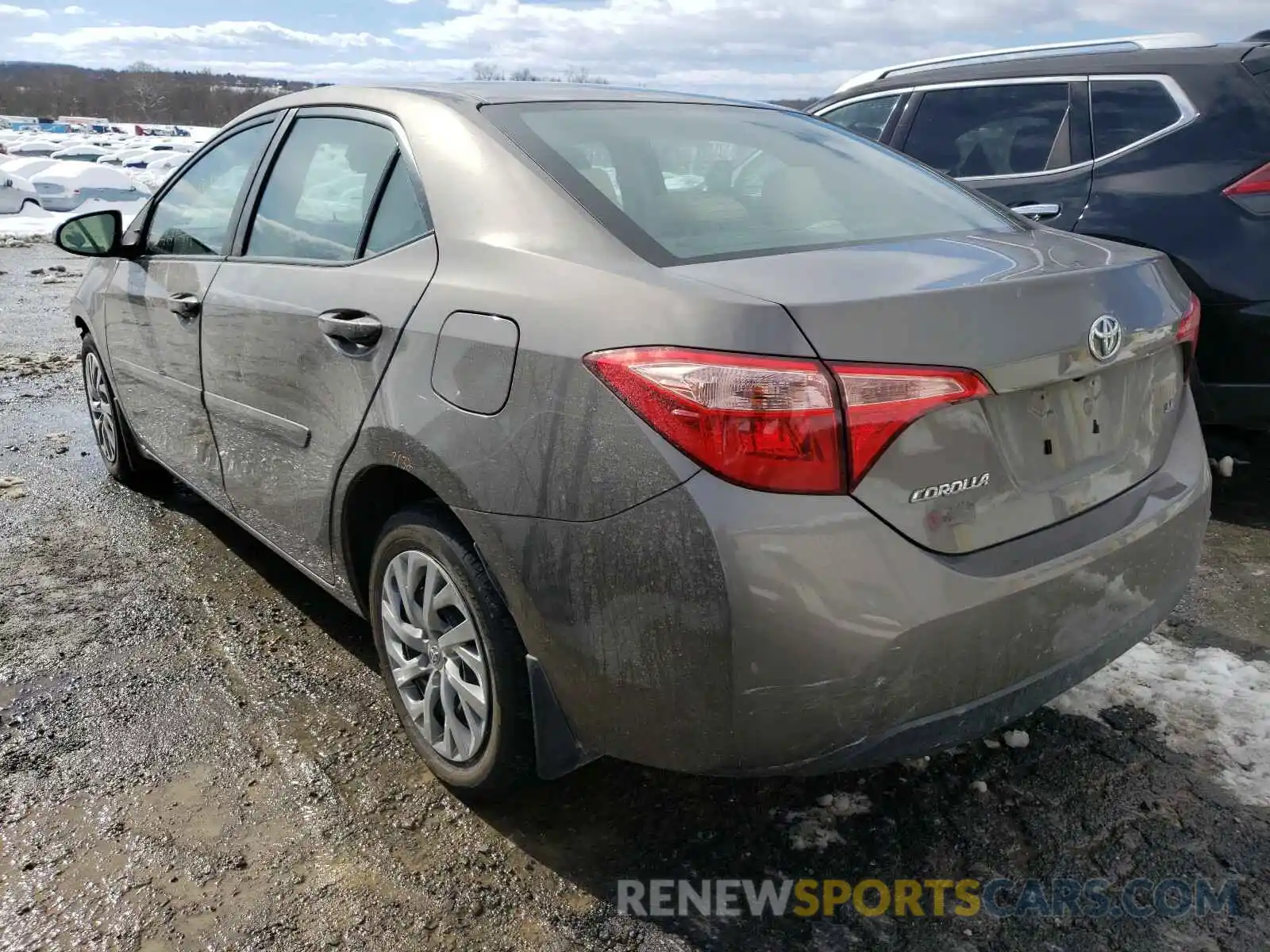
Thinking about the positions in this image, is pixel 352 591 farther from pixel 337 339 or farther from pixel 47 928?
pixel 47 928

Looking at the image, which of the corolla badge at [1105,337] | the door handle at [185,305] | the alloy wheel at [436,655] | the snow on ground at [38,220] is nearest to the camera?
the corolla badge at [1105,337]

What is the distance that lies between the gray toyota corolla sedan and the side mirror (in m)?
1.32

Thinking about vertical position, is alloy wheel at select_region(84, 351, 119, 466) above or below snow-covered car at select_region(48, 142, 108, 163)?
above

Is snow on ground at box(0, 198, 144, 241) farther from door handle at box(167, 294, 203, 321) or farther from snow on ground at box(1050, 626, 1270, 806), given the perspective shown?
snow on ground at box(1050, 626, 1270, 806)

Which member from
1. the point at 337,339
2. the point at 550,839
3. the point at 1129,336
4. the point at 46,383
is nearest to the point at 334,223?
the point at 337,339

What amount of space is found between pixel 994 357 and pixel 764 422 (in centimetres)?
45

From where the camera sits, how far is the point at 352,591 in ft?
8.79

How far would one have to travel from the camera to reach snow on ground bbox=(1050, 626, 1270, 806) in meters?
2.46


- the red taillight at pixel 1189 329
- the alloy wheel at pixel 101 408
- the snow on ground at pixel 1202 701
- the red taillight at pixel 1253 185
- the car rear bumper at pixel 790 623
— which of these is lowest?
the snow on ground at pixel 1202 701

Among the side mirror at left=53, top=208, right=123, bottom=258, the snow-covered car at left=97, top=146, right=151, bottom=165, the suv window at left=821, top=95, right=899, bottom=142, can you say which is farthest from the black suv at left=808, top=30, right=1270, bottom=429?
the snow-covered car at left=97, top=146, right=151, bottom=165

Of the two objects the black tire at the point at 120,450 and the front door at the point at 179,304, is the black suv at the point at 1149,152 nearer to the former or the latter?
the front door at the point at 179,304

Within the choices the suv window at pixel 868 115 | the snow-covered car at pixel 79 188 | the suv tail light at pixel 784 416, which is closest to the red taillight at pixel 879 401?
the suv tail light at pixel 784 416

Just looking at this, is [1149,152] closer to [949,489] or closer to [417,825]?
[949,489]

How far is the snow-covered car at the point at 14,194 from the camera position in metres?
21.2
